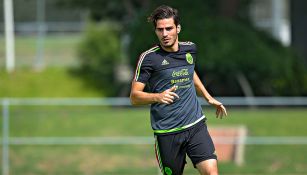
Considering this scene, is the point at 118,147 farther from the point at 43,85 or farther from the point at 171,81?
the point at 171,81

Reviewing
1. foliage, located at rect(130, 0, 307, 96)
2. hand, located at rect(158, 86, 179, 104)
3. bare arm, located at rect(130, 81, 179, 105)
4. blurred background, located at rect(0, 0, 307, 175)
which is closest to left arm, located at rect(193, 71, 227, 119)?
bare arm, located at rect(130, 81, 179, 105)

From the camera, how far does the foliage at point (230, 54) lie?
811 inches

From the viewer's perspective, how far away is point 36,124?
760 inches

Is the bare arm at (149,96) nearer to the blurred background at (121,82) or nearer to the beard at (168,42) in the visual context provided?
the beard at (168,42)

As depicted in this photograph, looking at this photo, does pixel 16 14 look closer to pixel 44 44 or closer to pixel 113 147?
pixel 44 44

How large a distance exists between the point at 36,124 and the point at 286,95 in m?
6.59

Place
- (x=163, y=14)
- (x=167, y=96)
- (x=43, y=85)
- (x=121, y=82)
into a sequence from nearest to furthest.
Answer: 1. (x=167, y=96)
2. (x=163, y=14)
3. (x=121, y=82)
4. (x=43, y=85)

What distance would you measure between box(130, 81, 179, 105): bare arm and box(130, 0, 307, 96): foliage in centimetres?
1267

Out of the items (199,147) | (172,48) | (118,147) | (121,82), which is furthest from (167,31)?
(121,82)

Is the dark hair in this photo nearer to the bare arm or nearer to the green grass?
the bare arm

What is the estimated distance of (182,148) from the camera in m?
7.75

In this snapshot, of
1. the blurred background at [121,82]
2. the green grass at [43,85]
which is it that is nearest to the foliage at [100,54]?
the blurred background at [121,82]

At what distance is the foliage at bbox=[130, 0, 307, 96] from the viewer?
67.6 ft

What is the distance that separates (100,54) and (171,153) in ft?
61.2
